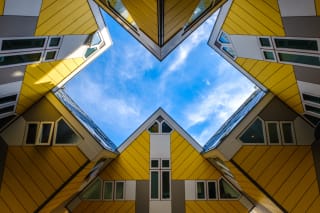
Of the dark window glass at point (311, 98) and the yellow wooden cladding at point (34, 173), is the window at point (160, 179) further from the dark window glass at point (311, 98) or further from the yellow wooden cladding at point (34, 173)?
the dark window glass at point (311, 98)

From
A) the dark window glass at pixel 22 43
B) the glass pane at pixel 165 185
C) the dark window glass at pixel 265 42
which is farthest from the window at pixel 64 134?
the dark window glass at pixel 265 42

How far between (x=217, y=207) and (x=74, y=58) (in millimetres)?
7981

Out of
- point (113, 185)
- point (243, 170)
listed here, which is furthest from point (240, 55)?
point (113, 185)

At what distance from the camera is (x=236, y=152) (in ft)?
27.0

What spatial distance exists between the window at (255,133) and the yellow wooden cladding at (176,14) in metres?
4.02

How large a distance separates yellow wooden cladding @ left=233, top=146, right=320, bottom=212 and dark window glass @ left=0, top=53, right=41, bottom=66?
6.65 m

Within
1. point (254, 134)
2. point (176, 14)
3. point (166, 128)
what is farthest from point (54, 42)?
point (254, 134)

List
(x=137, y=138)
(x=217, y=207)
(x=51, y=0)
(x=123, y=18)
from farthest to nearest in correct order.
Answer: (x=137, y=138) < (x=217, y=207) < (x=123, y=18) < (x=51, y=0)

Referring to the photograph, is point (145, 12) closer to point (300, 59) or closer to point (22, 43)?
point (22, 43)

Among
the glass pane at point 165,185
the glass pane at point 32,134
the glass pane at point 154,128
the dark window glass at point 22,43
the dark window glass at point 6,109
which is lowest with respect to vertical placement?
the glass pane at point 165,185

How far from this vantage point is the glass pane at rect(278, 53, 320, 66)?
580 cm

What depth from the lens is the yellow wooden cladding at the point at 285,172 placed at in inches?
301

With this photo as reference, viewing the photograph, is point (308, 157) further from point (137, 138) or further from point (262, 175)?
point (137, 138)

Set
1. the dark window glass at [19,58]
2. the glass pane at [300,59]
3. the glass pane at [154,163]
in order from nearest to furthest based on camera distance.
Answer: the glass pane at [300,59] < the dark window glass at [19,58] < the glass pane at [154,163]
